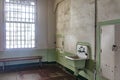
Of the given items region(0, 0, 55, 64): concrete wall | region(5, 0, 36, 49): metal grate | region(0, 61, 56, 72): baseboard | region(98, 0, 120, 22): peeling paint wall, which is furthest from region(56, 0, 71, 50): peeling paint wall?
→ region(98, 0, 120, 22): peeling paint wall

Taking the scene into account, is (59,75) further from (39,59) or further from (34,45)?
(34,45)

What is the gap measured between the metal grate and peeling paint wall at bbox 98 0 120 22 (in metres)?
3.60

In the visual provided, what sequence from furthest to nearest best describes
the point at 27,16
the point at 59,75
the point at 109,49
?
the point at 27,16, the point at 59,75, the point at 109,49

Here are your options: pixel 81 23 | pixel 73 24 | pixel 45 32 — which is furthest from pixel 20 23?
pixel 81 23

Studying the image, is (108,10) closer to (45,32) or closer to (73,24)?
(73,24)

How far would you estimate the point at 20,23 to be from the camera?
598 cm

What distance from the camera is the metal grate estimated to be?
5773mm

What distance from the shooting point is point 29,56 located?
611 centimetres

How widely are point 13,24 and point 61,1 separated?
2.25 metres

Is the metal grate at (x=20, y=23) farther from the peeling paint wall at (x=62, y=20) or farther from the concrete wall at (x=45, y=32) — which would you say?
the peeling paint wall at (x=62, y=20)

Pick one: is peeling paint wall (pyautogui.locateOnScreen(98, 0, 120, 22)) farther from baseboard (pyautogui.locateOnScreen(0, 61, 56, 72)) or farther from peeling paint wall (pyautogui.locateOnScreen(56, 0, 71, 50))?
baseboard (pyautogui.locateOnScreen(0, 61, 56, 72))

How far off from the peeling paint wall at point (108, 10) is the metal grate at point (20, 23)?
3.60 meters

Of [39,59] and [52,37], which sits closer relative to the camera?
[39,59]

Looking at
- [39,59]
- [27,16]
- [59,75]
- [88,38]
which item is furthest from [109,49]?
[27,16]
